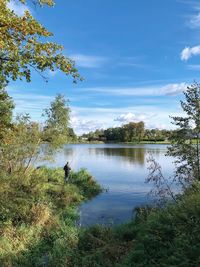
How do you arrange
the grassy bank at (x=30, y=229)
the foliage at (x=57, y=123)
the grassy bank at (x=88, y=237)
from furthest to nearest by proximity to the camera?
the foliage at (x=57, y=123), the grassy bank at (x=30, y=229), the grassy bank at (x=88, y=237)

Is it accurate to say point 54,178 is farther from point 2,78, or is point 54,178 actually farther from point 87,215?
point 2,78

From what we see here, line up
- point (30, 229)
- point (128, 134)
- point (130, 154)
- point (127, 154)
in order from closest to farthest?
point (30, 229)
point (130, 154)
point (127, 154)
point (128, 134)

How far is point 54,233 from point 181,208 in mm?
6295

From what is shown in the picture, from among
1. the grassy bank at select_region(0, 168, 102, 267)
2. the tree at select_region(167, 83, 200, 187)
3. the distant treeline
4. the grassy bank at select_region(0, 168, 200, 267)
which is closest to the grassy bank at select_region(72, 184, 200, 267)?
the grassy bank at select_region(0, 168, 200, 267)

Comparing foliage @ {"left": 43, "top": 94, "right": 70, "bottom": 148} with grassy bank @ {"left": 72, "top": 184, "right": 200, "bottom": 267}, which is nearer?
grassy bank @ {"left": 72, "top": 184, "right": 200, "bottom": 267}

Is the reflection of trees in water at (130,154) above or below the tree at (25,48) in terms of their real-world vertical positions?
below

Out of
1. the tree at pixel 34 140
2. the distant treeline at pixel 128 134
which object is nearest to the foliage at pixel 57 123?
the tree at pixel 34 140

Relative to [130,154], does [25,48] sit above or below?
above

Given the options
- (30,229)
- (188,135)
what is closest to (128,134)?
(188,135)

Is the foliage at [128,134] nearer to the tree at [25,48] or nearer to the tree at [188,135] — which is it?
the tree at [188,135]

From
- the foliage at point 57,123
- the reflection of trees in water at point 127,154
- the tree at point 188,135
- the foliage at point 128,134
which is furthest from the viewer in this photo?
the foliage at point 128,134

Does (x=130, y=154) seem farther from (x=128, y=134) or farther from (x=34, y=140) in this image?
(x=128, y=134)

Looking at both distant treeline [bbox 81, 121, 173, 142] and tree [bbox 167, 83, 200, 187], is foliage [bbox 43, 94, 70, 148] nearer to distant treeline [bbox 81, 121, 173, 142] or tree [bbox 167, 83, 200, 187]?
tree [bbox 167, 83, 200, 187]

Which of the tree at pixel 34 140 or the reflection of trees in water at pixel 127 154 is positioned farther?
the reflection of trees in water at pixel 127 154
